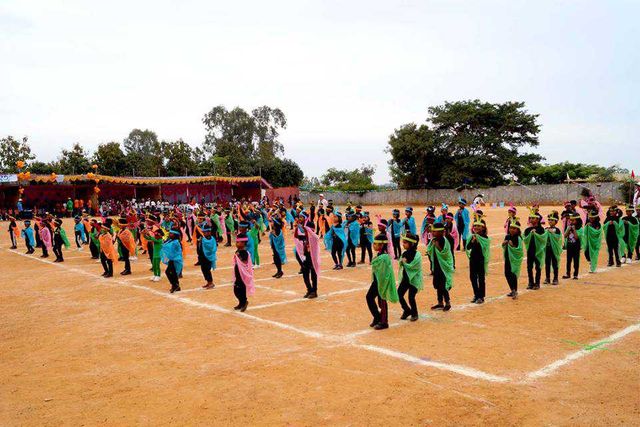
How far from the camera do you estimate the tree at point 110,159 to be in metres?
57.5

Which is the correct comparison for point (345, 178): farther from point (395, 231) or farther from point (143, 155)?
point (395, 231)

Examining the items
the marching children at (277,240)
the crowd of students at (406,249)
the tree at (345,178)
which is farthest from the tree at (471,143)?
the marching children at (277,240)

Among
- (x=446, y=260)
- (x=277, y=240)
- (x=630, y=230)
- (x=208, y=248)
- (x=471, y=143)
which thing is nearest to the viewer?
(x=446, y=260)

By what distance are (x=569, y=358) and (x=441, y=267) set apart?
295 centimetres

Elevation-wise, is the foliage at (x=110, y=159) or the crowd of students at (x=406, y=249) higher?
the foliage at (x=110, y=159)

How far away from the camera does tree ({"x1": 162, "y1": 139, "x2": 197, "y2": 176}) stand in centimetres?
6084

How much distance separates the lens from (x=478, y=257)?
9.62 metres

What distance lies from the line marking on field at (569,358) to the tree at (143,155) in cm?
5380

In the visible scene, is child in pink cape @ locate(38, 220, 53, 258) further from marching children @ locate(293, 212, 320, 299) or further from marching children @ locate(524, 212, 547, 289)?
marching children @ locate(524, 212, 547, 289)

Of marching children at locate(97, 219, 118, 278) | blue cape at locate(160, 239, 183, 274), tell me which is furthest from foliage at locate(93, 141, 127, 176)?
blue cape at locate(160, 239, 183, 274)

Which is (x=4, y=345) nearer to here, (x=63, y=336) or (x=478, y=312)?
(x=63, y=336)

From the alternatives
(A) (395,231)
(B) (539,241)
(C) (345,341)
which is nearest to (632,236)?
(B) (539,241)

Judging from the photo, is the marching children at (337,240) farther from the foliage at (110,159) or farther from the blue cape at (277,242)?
the foliage at (110,159)

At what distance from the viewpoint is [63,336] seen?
8.53 m
